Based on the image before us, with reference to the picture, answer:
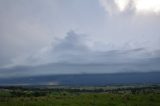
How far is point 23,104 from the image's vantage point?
3007 inches

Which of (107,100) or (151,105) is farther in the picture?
(107,100)

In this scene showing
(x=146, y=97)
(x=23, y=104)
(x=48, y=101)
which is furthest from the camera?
(x=146, y=97)

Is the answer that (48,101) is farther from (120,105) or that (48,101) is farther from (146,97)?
(146,97)

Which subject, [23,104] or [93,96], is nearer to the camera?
[23,104]

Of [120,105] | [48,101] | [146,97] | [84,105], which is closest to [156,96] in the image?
[146,97]

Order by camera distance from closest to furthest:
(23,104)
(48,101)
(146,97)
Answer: (23,104) < (48,101) < (146,97)

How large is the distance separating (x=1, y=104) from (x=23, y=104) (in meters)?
5.15

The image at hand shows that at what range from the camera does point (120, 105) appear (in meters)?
77.4

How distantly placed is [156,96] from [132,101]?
8.36m

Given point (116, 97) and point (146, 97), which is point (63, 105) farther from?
point (146, 97)

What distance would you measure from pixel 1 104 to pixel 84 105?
736 inches

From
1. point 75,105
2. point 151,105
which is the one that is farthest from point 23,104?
point 151,105

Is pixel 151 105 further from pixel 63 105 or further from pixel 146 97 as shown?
pixel 63 105

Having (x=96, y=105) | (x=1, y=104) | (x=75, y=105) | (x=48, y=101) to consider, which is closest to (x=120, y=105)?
(x=96, y=105)
